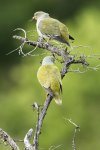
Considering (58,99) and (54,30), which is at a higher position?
(54,30)

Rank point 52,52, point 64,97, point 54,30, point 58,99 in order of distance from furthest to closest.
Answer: point 64,97 < point 54,30 < point 52,52 < point 58,99

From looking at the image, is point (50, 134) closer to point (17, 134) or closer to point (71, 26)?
point (17, 134)

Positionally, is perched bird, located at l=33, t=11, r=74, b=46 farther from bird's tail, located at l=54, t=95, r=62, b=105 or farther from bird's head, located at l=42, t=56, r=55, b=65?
bird's tail, located at l=54, t=95, r=62, b=105

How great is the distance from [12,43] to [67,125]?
4407 millimetres

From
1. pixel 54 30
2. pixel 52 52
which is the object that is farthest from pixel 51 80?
pixel 54 30

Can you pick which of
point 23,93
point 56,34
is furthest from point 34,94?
point 56,34

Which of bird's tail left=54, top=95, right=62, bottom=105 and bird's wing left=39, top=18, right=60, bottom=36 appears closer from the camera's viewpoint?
bird's tail left=54, top=95, right=62, bottom=105

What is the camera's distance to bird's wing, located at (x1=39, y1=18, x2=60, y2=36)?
833 centimetres

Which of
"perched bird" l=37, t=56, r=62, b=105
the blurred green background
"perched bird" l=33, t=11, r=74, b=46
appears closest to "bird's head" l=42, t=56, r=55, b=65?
"perched bird" l=37, t=56, r=62, b=105

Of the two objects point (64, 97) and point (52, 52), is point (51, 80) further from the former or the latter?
point (64, 97)

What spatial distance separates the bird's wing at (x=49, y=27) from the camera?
27.3 ft

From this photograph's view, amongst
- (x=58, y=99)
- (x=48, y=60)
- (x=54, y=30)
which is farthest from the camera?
(x=54, y=30)

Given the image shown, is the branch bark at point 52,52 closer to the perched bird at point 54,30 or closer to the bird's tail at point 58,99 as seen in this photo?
the bird's tail at point 58,99

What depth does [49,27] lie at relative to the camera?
8461mm
